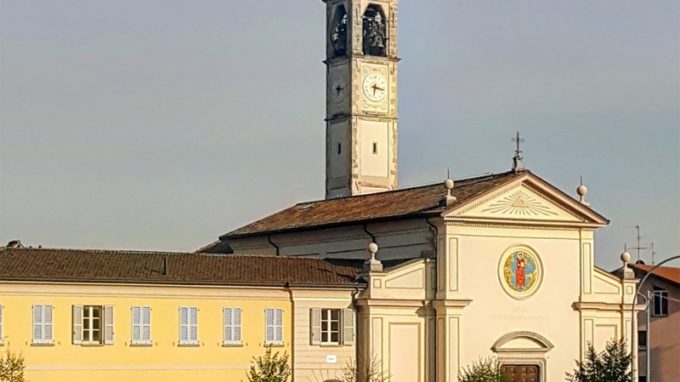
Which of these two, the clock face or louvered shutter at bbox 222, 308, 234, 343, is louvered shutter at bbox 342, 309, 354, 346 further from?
the clock face

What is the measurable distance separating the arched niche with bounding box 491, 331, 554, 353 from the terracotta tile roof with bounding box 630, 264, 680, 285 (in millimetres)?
12823

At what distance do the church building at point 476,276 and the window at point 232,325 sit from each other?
2292 millimetres

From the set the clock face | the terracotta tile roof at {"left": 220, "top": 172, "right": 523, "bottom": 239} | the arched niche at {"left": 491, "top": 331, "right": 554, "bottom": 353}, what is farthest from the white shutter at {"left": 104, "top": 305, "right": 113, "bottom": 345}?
the clock face

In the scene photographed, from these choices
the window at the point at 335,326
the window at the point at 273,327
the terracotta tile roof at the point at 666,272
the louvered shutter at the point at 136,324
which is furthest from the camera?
the terracotta tile roof at the point at 666,272

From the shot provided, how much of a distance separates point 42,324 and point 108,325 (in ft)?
7.26

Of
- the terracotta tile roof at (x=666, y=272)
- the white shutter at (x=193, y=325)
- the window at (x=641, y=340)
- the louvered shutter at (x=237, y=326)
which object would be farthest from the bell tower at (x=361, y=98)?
the white shutter at (x=193, y=325)

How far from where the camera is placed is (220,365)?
2361 inches

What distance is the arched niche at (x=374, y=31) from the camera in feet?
334

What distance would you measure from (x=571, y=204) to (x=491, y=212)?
3319 millimetres

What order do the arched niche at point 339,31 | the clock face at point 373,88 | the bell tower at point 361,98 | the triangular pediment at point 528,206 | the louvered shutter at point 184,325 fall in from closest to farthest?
the louvered shutter at point 184,325
the triangular pediment at point 528,206
the bell tower at point 361,98
the clock face at point 373,88
the arched niche at point 339,31

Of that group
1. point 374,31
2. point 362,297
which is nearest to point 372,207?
point 362,297

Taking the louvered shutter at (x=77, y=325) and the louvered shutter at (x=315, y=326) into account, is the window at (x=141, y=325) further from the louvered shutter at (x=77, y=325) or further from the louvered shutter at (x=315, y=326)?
the louvered shutter at (x=315, y=326)

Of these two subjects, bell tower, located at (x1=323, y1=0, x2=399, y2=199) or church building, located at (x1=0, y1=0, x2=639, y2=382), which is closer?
church building, located at (x1=0, y1=0, x2=639, y2=382)

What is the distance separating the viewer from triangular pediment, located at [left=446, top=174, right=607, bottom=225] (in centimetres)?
6378
